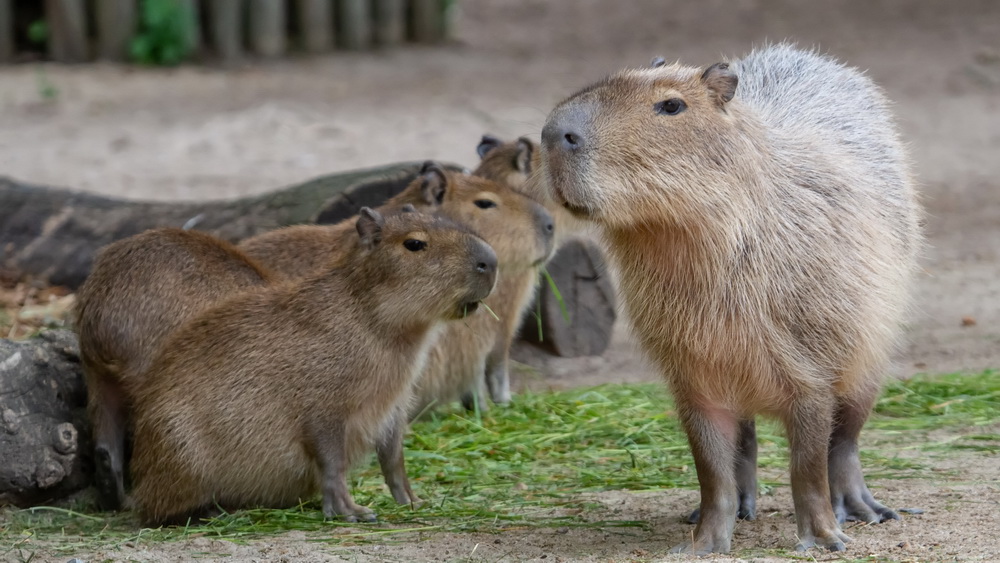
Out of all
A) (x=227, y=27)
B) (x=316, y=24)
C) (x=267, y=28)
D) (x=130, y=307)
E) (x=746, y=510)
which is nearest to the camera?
(x=746, y=510)

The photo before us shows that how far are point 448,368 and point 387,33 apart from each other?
26.2 feet

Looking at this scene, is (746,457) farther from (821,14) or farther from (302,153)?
(821,14)

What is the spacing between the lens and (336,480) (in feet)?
13.6

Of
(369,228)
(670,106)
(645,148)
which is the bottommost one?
(369,228)

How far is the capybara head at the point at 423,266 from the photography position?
426cm

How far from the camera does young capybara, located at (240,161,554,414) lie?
5242mm

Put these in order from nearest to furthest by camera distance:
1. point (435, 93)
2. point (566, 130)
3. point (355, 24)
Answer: point (566, 130)
point (435, 93)
point (355, 24)

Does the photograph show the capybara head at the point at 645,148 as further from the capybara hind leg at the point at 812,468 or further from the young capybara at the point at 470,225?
the young capybara at the point at 470,225

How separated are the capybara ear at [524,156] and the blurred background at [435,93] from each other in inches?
47.6

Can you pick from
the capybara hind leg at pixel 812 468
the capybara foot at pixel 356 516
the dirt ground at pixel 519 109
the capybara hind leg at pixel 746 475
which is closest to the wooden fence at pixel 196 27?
the dirt ground at pixel 519 109

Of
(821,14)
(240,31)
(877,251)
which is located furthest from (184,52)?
(877,251)

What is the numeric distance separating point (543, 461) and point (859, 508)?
4.48ft

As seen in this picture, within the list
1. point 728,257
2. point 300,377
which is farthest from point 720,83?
point 300,377

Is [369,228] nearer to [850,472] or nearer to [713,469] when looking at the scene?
[713,469]
